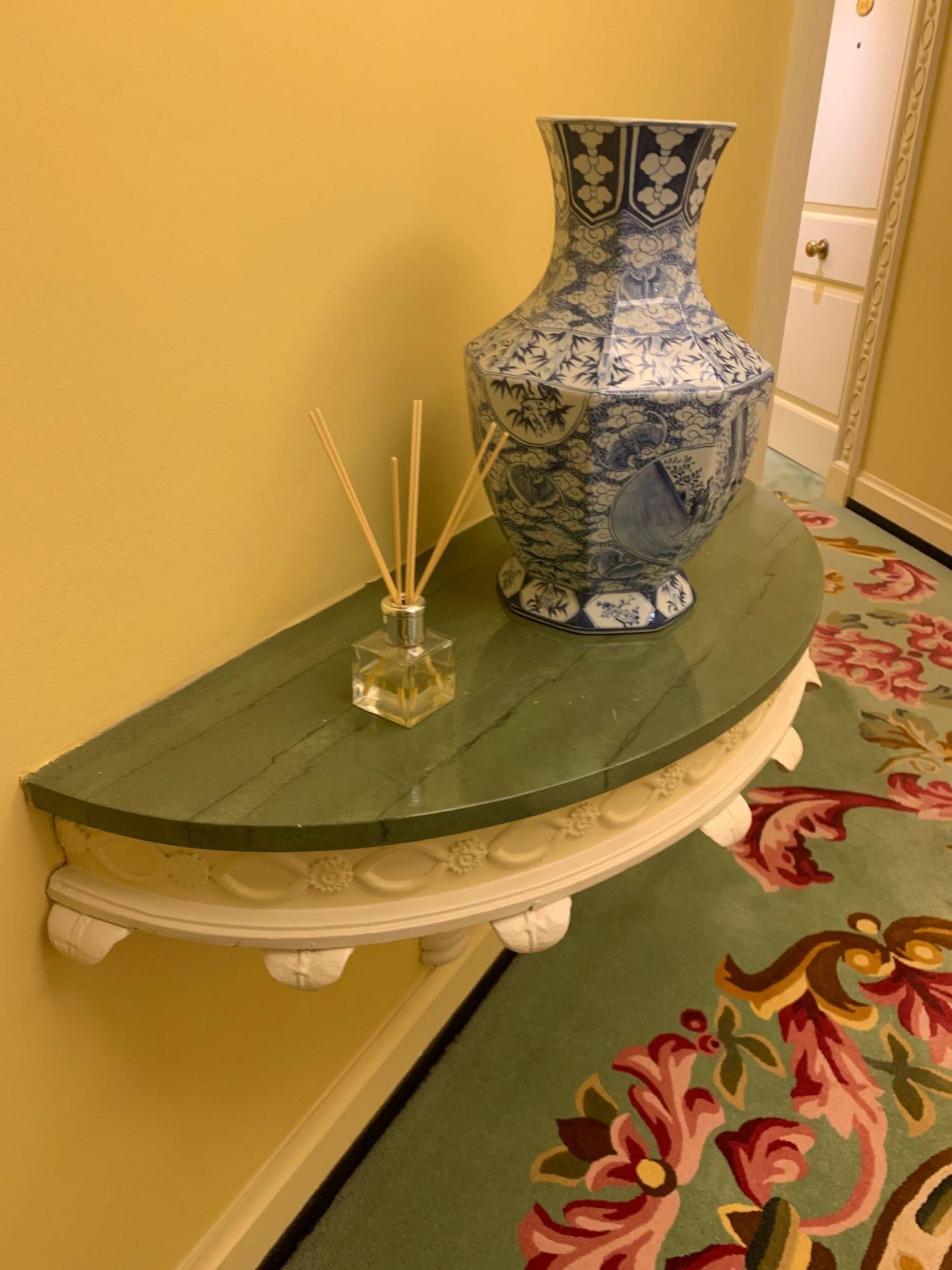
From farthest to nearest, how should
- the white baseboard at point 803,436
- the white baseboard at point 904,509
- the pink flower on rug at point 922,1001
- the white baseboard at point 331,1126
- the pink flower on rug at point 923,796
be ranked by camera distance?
the white baseboard at point 803,436
the white baseboard at point 904,509
the pink flower on rug at point 923,796
the pink flower on rug at point 922,1001
the white baseboard at point 331,1126

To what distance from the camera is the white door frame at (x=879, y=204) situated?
117cm

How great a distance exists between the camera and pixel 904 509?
7.79 ft

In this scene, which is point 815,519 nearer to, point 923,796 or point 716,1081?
point 923,796

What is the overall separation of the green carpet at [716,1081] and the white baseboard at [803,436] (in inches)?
60.0

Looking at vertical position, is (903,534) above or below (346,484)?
below

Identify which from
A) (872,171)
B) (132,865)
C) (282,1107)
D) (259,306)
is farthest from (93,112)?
(872,171)

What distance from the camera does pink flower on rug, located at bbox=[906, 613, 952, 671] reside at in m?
1.86

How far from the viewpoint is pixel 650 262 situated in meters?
0.59

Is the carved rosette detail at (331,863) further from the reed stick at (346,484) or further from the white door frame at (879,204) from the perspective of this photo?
the white door frame at (879,204)

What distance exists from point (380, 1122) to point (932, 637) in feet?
5.03

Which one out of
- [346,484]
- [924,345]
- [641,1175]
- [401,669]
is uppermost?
[346,484]

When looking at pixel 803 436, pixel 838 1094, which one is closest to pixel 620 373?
pixel 838 1094

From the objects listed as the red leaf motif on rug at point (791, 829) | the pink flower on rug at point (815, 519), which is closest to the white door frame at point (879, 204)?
the pink flower on rug at point (815, 519)

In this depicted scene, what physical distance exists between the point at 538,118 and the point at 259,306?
8.8 inches
